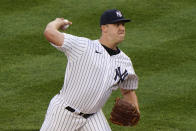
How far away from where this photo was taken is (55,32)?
672 centimetres

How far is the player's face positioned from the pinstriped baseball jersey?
7.1 inches

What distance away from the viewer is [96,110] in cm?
735

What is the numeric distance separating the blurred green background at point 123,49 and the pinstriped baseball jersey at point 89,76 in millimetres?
2504

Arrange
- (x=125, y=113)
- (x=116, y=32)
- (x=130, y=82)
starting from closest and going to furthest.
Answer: (x=116, y=32), (x=130, y=82), (x=125, y=113)

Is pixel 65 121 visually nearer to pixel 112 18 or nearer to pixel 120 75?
pixel 120 75

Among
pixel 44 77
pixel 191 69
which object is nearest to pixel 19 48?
pixel 44 77

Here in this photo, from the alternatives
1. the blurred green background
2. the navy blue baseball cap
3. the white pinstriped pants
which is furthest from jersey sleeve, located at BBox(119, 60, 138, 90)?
the blurred green background

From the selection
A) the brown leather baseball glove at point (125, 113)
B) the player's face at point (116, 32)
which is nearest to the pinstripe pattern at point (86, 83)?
the player's face at point (116, 32)

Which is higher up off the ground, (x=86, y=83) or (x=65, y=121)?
(x=86, y=83)

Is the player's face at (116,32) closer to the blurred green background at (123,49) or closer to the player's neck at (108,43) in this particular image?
the player's neck at (108,43)

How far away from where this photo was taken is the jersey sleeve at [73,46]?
22.5ft

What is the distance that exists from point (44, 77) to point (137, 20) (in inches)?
127

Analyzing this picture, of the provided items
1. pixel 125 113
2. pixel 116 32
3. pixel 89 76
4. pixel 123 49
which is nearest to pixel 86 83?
pixel 89 76

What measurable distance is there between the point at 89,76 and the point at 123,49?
18.4 ft
